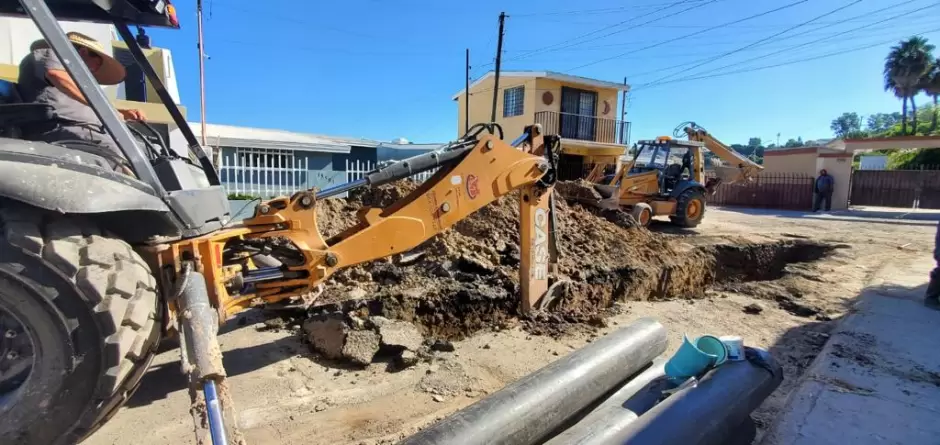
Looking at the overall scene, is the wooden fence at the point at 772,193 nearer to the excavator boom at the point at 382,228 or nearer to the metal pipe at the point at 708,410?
the excavator boom at the point at 382,228

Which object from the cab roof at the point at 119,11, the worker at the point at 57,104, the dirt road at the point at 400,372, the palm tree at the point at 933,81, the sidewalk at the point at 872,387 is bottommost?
the dirt road at the point at 400,372

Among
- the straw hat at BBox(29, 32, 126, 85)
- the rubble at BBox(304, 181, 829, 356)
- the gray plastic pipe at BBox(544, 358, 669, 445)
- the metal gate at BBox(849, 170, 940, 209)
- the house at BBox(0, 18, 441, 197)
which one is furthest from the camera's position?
the metal gate at BBox(849, 170, 940, 209)

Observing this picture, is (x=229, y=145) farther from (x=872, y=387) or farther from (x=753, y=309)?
(x=872, y=387)

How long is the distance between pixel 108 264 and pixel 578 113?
2432 centimetres

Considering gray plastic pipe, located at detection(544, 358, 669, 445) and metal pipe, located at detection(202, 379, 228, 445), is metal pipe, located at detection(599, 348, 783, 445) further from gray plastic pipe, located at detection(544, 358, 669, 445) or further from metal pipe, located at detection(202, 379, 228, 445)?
metal pipe, located at detection(202, 379, 228, 445)

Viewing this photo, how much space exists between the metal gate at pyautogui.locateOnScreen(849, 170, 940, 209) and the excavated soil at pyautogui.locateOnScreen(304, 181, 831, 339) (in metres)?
16.7

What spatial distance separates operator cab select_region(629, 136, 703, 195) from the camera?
42.6 feet

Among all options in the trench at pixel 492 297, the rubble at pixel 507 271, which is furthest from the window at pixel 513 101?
the trench at pixel 492 297

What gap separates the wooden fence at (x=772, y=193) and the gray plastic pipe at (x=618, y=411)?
20166 millimetres

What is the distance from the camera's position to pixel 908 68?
39906 millimetres

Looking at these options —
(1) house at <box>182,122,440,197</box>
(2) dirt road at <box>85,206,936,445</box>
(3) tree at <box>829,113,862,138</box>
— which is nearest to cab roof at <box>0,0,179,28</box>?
(2) dirt road at <box>85,206,936,445</box>

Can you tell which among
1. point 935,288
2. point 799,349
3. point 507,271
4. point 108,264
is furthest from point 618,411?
point 935,288

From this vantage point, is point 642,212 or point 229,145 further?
point 229,145

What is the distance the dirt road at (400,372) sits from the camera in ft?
9.57
